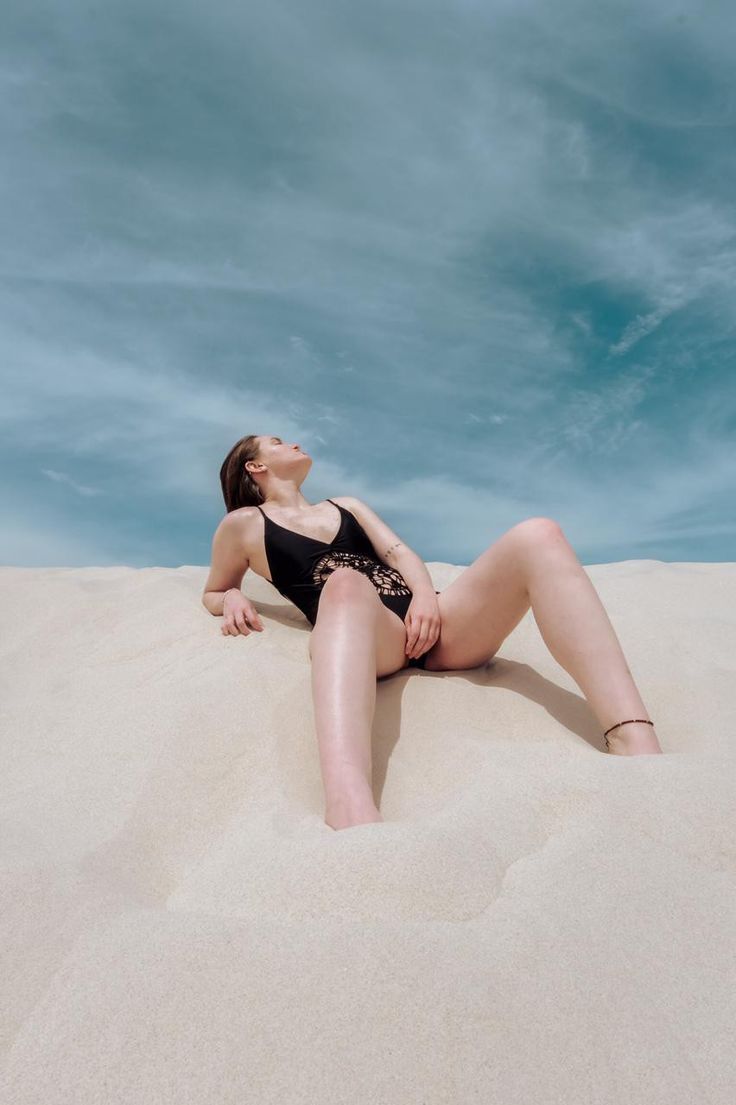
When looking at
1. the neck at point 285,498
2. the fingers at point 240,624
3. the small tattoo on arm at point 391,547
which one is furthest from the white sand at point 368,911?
the neck at point 285,498

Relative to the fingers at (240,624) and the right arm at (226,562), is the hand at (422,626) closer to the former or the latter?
the fingers at (240,624)

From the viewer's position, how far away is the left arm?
271 centimetres

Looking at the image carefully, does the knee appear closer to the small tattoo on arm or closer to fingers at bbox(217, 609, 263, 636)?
the small tattoo on arm

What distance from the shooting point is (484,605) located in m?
2.37

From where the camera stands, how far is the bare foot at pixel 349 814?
4.76ft

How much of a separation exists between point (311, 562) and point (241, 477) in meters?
0.80

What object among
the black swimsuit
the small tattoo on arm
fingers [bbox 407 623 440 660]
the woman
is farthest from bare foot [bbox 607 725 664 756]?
the small tattoo on arm

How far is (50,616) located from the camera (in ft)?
11.6

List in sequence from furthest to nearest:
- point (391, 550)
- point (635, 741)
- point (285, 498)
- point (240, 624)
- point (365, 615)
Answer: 1. point (285, 498)
2. point (391, 550)
3. point (240, 624)
4. point (365, 615)
5. point (635, 741)

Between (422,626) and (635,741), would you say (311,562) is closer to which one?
(422,626)

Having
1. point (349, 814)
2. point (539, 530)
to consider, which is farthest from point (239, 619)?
point (349, 814)

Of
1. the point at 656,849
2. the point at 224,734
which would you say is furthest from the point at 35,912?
the point at 656,849

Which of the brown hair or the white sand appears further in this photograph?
the brown hair

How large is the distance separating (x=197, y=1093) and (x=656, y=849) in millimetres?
859
